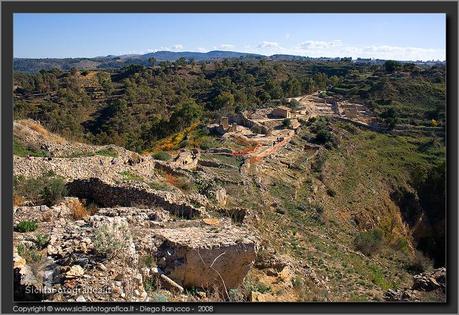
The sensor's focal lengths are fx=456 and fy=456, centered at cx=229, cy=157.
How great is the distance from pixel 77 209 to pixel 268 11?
4.80 m

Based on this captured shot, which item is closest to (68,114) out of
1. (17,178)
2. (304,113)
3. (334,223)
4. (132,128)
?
(132,128)

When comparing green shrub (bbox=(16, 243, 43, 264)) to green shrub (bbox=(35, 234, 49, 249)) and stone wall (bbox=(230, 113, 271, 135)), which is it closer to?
green shrub (bbox=(35, 234, 49, 249))

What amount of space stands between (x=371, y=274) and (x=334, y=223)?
6.49 m

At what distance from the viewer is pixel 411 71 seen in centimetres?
4653

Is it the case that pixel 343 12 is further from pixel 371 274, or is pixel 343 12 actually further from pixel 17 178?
pixel 371 274

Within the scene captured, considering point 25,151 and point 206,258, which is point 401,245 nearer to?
point 25,151

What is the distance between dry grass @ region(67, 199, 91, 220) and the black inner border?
274 centimetres

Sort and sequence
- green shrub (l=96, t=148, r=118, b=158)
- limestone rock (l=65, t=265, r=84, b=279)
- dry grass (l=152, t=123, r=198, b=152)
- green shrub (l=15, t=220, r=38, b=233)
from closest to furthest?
limestone rock (l=65, t=265, r=84, b=279) → green shrub (l=15, t=220, r=38, b=233) → green shrub (l=96, t=148, r=118, b=158) → dry grass (l=152, t=123, r=198, b=152)

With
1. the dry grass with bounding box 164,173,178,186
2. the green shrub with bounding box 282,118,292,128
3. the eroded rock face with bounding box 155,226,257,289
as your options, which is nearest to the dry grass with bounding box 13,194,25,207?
the eroded rock face with bounding box 155,226,257,289

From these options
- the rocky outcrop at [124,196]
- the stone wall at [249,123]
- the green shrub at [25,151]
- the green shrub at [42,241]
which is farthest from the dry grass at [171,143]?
the green shrub at [42,241]

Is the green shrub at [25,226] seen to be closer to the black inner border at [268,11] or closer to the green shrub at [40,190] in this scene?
the black inner border at [268,11]

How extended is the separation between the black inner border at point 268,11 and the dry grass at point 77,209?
274cm

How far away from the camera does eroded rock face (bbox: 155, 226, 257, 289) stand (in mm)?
5383

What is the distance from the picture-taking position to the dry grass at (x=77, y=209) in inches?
288
